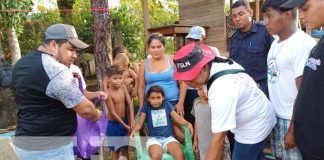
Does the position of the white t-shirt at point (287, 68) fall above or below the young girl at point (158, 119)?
above

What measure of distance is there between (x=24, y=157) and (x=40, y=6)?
12122 mm

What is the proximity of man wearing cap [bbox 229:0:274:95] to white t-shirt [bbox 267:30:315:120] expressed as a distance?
0.65m

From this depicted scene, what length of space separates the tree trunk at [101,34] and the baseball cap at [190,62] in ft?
9.22

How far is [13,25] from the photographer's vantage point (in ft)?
20.5

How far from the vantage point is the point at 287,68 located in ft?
7.15

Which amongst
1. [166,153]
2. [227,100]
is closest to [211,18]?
[166,153]

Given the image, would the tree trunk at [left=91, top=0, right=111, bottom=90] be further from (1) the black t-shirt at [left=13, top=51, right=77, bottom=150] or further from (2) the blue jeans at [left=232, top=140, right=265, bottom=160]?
(2) the blue jeans at [left=232, top=140, right=265, bottom=160]

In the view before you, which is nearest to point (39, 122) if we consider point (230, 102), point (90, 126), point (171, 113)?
point (90, 126)

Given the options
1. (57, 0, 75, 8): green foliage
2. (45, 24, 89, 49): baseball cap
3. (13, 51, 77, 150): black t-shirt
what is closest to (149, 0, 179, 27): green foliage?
(57, 0, 75, 8): green foliage

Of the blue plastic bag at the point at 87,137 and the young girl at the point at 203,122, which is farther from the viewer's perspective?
the young girl at the point at 203,122

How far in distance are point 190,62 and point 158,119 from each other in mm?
1838

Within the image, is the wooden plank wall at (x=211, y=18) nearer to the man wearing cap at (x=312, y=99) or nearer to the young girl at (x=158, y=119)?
the young girl at (x=158, y=119)

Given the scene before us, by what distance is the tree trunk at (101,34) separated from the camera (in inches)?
176

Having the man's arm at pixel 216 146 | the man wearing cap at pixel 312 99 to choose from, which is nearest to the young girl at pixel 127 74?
the man's arm at pixel 216 146
